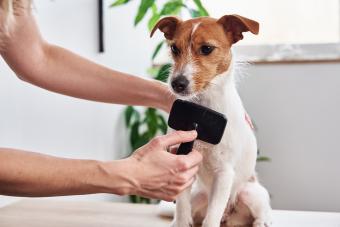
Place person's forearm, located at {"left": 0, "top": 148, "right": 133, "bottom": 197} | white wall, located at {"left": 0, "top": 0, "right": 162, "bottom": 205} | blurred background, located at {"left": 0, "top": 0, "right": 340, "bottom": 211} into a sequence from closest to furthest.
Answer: person's forearm, located at {"left": 0, "top": 148, "right": 133, "bottom": 197}
white wall, located at {"left": 0, "top": 0, "right": 162, "bottom": 205}
blurred background, located at {"left": 0, "top": 0, "right": 340, "bottom": 211}

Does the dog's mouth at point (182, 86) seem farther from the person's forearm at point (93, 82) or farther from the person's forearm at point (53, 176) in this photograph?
the person's forearm at point (53, 176)

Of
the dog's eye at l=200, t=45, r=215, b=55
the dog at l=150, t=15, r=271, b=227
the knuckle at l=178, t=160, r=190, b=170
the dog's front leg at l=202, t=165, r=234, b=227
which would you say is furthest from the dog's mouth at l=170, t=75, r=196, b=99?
the knuckle at l=178, t=160, r=190, b=170

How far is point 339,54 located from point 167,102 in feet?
4.71

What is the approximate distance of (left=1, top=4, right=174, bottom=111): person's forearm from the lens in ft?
4.09

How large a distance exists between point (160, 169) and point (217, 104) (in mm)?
358

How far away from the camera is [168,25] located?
4.10ft

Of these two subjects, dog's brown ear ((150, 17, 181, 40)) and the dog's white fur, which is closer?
the dog's white fur

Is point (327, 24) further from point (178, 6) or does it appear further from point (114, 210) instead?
point (114, 210)

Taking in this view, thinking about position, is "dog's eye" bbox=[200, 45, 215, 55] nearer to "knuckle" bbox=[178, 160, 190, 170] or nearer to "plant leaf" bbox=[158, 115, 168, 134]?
"knuckle" bbox=[178, 160, 190, 170]

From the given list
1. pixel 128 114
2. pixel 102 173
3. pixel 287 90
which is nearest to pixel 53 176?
pixel 102 173

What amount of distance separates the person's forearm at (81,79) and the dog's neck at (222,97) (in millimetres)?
119

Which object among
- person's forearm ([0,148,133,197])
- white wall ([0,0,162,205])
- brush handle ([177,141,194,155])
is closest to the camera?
person's forearm ([0,148,133,197])

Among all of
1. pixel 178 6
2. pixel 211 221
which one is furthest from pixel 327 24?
pixel 211 221

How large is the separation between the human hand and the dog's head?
0.97 ft
